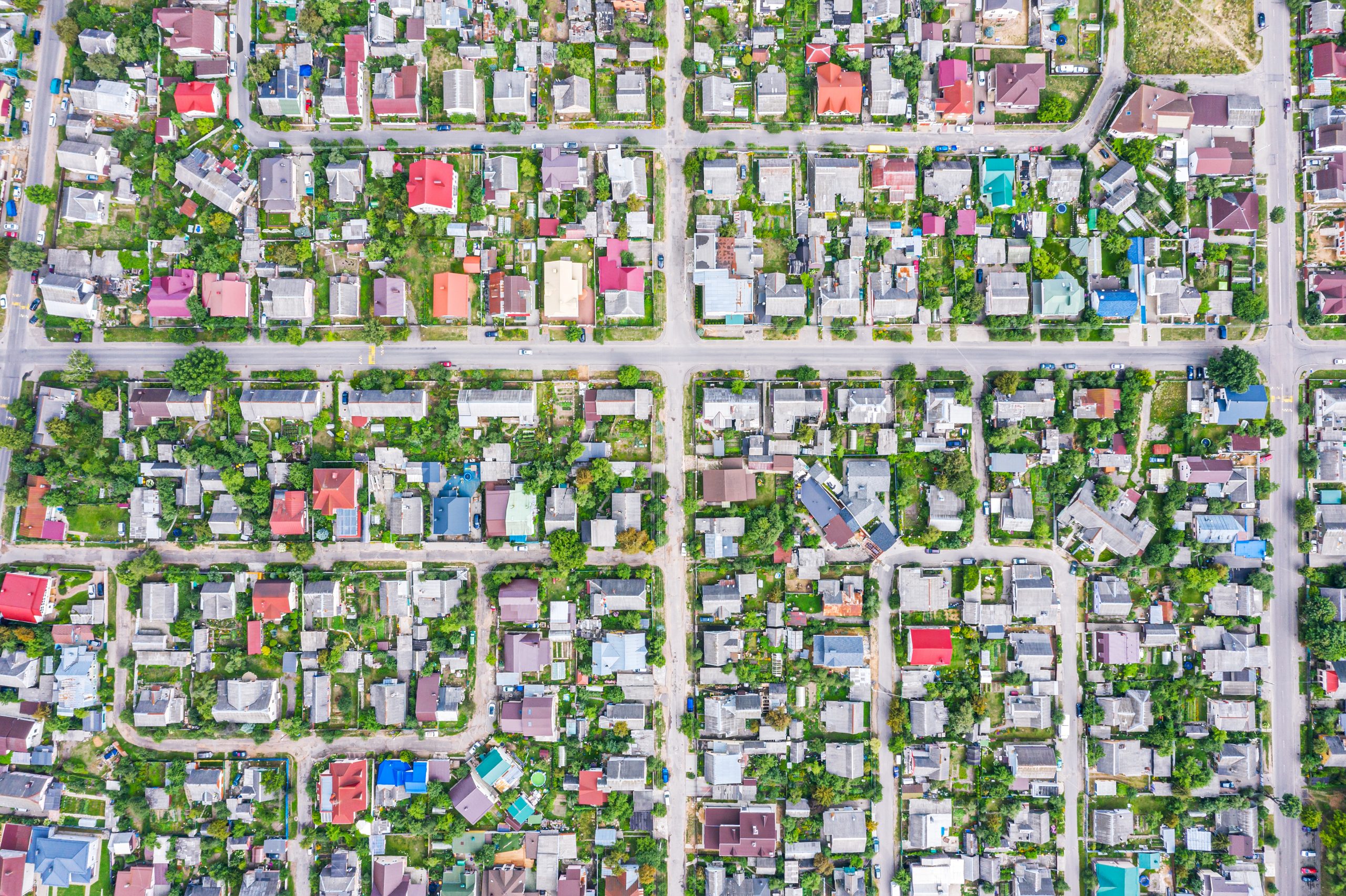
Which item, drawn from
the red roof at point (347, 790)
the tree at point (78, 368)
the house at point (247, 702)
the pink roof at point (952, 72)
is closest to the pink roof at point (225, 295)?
the tree at point (78, 368)

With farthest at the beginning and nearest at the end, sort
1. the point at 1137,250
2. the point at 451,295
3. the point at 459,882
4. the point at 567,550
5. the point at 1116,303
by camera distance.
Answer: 1. the point at 1137,250
2. the point at 459,882
3. the point at 1116,303
4. the point at 451,295
5. the point at 567,550

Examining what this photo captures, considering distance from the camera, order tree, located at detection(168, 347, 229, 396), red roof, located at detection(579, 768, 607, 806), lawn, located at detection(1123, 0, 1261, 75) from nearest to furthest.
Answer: tree, located at detection(168, 347, 229, 396), red roof, located at detection(579, 768, 607, 806), lawn, located at detection(1123, 0, 1261, 75)

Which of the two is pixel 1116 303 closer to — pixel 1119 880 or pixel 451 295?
pixel 1119 880

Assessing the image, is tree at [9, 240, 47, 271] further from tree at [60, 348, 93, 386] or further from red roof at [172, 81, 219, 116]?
red roof at [172, 81, 219, 116]

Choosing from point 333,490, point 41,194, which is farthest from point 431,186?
point 41,194

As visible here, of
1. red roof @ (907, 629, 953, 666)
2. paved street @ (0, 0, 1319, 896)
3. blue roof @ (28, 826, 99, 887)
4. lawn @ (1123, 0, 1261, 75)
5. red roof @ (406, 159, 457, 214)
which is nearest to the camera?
red roof @ (406, 159, 457, 214)

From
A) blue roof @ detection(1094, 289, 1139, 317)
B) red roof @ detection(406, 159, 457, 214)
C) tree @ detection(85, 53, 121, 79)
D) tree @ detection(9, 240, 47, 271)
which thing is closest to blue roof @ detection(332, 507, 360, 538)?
red roof @ detection(406, 159, 457, 214)

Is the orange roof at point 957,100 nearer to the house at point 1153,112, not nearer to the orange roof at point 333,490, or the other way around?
the house at point 1153,112
